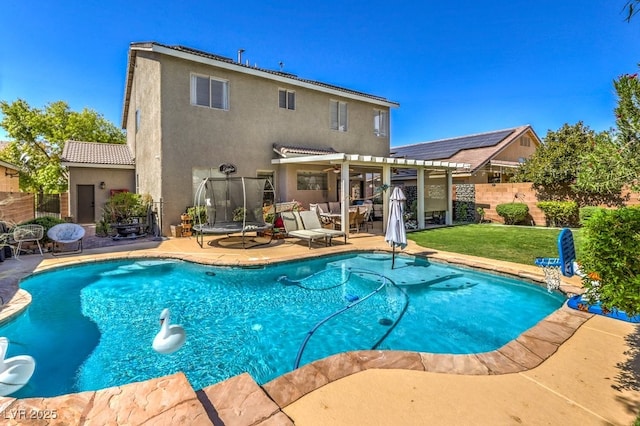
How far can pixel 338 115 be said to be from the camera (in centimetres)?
1975

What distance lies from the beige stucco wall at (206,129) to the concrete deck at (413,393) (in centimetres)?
1219

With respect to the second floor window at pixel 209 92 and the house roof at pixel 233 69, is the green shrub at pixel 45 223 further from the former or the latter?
the house roof at pixel 233 69

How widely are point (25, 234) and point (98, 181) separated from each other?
33.6 ft

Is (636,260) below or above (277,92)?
Result: below

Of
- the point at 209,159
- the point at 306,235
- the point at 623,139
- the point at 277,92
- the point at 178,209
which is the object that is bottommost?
the point at 306,235

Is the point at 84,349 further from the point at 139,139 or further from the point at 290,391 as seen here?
the point at 139,139

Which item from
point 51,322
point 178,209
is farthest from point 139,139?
point 51,322

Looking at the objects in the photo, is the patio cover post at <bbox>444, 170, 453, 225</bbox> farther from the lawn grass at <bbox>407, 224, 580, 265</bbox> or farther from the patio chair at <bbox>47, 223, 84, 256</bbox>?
the patio chair at <bbox>47, 223, 84, 256</bbox>

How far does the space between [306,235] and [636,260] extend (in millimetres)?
9140

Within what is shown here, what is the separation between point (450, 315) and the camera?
255 inches

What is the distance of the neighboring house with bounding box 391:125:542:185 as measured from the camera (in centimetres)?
2355

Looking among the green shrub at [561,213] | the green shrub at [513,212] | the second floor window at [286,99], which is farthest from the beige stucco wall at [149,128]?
the green shrub at [561,213]

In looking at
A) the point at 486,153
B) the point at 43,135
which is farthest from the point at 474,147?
the point at 43,135

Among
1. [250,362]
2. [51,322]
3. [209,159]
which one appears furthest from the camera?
[209,159]
